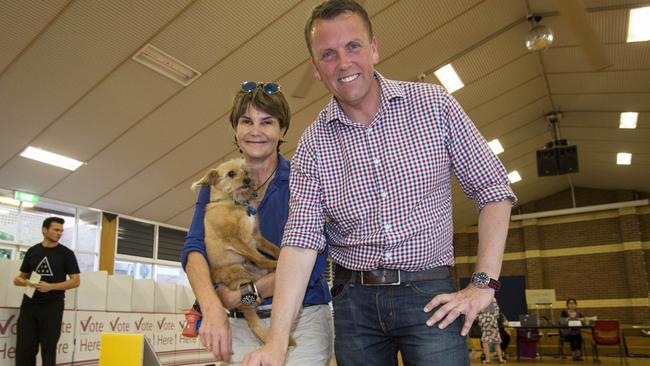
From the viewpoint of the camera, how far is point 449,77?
9258mm

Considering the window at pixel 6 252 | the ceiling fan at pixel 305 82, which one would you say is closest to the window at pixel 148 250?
the window at pixel 6 252

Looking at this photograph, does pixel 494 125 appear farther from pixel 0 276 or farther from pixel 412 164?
pixel 412 164

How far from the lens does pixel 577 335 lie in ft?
41.2

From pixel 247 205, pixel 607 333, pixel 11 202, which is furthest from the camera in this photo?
pixel 607 333

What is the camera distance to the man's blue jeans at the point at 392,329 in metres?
1.38

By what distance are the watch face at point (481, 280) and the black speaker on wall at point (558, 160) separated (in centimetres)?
1081

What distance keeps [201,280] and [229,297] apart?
116 mm

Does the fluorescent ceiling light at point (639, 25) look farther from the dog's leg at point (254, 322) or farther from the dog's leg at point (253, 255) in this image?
the dog's leg at point (254, 322)

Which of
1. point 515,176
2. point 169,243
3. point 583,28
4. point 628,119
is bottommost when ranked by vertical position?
point 169,243

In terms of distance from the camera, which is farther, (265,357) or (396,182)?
(396,182)

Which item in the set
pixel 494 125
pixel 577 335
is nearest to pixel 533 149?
pixel 494 125

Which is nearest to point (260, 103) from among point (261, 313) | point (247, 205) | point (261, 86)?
point (261, 86)

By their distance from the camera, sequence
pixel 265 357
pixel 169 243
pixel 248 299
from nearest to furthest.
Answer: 1. pixel 265 357
2. pixel 248 299
3. pixel 169 243

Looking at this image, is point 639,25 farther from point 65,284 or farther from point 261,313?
point 65,284
